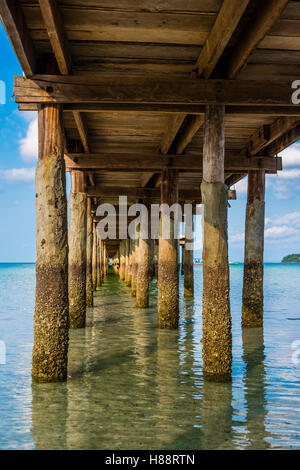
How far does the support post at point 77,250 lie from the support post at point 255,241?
319 centimetres

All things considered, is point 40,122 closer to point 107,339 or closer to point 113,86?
point 113,86

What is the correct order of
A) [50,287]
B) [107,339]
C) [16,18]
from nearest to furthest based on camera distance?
1. [16,18]
2. [50,287]
3. [107,339]

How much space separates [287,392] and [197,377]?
3.43ft

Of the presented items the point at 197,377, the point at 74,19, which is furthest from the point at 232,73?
the point at 197,377

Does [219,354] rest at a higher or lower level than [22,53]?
lower

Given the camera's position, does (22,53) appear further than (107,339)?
No

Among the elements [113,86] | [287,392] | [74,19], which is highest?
[74,19]

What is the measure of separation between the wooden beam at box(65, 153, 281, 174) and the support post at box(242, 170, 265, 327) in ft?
0.81

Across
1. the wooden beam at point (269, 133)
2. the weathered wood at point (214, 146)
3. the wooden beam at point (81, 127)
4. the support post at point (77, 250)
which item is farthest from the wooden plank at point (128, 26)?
the support post at point (77, 250)

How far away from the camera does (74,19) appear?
15.3ft

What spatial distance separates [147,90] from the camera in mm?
5488

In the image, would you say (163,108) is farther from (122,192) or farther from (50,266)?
(122,192)

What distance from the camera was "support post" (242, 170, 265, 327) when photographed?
373 inches

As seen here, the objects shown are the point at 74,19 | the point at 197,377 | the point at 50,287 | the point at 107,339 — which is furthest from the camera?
the point at 107,339
